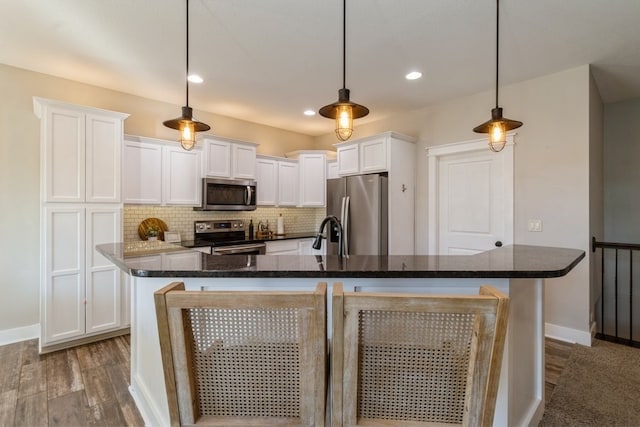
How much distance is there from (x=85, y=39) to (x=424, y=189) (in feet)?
12.9

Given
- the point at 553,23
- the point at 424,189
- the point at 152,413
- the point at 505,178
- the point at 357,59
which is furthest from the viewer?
the point at 424,189

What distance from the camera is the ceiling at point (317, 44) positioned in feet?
7.36

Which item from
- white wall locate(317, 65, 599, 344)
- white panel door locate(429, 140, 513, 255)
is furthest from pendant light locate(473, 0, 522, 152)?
white panel door locate(429, 140, 513, 255)

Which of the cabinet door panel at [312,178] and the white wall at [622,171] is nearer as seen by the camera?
the white wall at [622,171]

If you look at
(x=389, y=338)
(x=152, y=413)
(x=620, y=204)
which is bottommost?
(x=152, y=413)

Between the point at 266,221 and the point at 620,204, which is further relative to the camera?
the point at 266,221

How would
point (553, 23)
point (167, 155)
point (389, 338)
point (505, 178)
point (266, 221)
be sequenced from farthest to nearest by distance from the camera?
point (266, 221), point (167, 155), point (505, 178), point (553, 23), point (389, 338)

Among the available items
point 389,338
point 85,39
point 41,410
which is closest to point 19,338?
point 41,410

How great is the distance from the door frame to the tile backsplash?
2132 mm

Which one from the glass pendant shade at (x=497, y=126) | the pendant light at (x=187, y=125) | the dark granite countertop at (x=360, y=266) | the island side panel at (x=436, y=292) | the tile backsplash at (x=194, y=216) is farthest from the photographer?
the tile backsplash at (x=194, y=216)

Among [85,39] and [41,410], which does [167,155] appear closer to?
[85,39]

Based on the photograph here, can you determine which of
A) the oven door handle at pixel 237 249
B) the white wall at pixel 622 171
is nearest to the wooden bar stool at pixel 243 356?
the oven door handle at pixel 237 249

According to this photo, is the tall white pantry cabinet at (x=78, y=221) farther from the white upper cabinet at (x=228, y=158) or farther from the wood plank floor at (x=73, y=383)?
the white upper cabinet at (x=228, y=158)

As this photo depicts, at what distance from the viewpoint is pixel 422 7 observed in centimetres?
222
